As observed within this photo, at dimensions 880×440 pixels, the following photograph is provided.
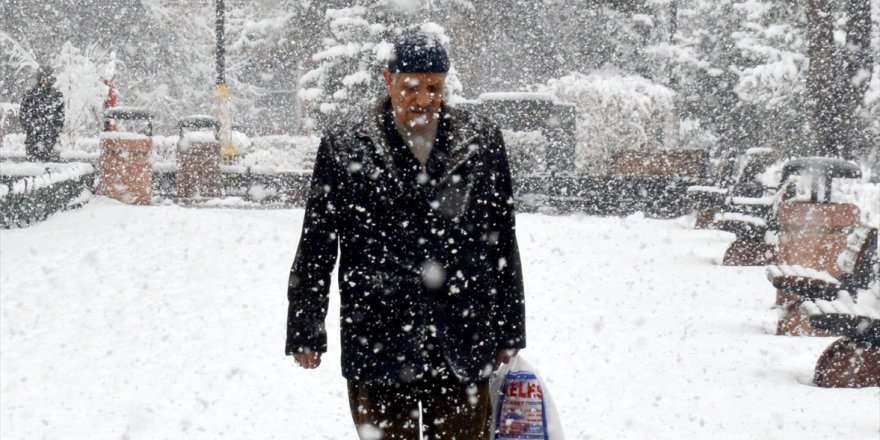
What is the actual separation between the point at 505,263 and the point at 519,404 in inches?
18.3

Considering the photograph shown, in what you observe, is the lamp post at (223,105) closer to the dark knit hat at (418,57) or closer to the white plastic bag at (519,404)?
the white plastic bag at (519,404)

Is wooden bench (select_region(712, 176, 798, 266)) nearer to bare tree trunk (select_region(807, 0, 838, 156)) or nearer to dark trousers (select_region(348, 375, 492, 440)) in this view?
bare tree trunk (select_region(807, 0, 838, 156))

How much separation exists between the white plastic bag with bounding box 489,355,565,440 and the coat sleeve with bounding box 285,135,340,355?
1.89ft

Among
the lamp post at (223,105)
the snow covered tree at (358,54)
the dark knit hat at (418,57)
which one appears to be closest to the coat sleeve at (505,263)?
the dark knit hat at (418,57)

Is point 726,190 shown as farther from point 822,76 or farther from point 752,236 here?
point 752,236

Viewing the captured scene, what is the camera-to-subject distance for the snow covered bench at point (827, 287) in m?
6.04

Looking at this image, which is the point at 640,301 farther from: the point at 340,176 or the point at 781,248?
the point at 340,176

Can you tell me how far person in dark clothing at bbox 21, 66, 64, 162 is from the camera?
53.9ft

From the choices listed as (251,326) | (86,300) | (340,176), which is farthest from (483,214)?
(86,300)

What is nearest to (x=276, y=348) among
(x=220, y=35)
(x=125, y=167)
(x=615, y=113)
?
(x=125, y=167)

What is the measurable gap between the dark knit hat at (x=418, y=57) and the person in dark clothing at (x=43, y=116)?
14564 millimetres

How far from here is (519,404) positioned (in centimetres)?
333

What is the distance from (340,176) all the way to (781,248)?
22.8 feet

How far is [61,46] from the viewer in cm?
3008
